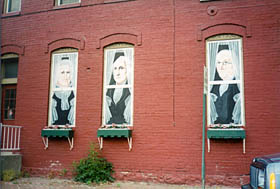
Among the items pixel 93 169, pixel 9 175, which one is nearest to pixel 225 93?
pixel 93 169

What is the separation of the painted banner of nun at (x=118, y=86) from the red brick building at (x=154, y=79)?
92mm

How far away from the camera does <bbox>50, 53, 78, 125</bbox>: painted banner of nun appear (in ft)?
35.6

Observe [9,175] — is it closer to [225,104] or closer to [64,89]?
[64,89]

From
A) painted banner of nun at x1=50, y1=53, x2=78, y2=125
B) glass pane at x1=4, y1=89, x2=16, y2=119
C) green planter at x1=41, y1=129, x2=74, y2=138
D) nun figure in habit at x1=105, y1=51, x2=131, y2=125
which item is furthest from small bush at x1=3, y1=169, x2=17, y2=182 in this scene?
nun figure in habit at x1=105, y1=51, x2=131, y2=125

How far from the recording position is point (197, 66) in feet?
31.6

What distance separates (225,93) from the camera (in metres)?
9.44

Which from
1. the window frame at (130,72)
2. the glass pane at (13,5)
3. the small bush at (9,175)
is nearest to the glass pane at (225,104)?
the window frame at (130,72)

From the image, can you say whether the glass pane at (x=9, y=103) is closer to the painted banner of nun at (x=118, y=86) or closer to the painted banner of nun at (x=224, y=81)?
the painted banner of nun at (x=118, y=86)

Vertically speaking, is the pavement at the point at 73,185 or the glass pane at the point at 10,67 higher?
the glass pane at the point at 10,67

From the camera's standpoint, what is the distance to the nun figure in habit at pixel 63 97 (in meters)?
10.9

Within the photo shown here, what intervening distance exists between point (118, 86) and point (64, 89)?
2.01 m

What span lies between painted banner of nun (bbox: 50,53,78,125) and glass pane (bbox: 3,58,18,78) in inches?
75.6

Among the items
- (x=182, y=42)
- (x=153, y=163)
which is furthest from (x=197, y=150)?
(x=182, y=42)

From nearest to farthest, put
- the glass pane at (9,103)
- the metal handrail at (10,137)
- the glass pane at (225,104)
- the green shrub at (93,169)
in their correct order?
the glass pane at (225,104) → the green shrub at (93,169) → the metal handrail at (10,137) → the glass pane at (9,103)
